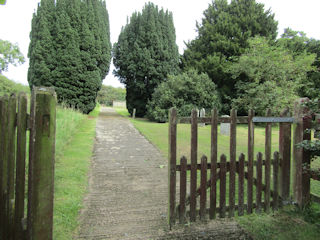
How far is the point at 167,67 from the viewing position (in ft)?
75.6

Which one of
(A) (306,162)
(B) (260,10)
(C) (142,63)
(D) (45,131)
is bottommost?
(A) (306,162)

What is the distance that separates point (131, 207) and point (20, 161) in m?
2.08

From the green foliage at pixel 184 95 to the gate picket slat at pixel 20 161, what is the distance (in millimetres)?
15894

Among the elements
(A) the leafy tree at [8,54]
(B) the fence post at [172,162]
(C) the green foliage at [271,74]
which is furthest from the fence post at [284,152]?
(A) the leafy tree at [8,54]

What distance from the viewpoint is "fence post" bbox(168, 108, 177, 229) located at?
3053mm

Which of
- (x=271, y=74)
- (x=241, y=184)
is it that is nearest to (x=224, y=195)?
(x=241, y=184)

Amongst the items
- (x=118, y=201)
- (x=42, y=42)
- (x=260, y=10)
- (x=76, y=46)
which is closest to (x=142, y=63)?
(x=76, y=46)

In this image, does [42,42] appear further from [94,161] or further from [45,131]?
[45,131]

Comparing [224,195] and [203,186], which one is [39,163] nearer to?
[203,186]

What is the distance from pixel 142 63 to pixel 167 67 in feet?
8.31

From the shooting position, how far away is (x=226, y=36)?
907 inches

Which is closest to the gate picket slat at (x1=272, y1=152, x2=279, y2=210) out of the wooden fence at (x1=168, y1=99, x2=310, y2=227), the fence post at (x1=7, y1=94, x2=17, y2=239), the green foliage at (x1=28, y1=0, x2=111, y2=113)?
the wooden fence at (x1=168, y1=99, x2=310, y2=227)

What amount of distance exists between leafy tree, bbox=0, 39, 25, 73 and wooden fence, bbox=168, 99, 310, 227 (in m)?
41.4

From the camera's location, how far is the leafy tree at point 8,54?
3546 centimetres
